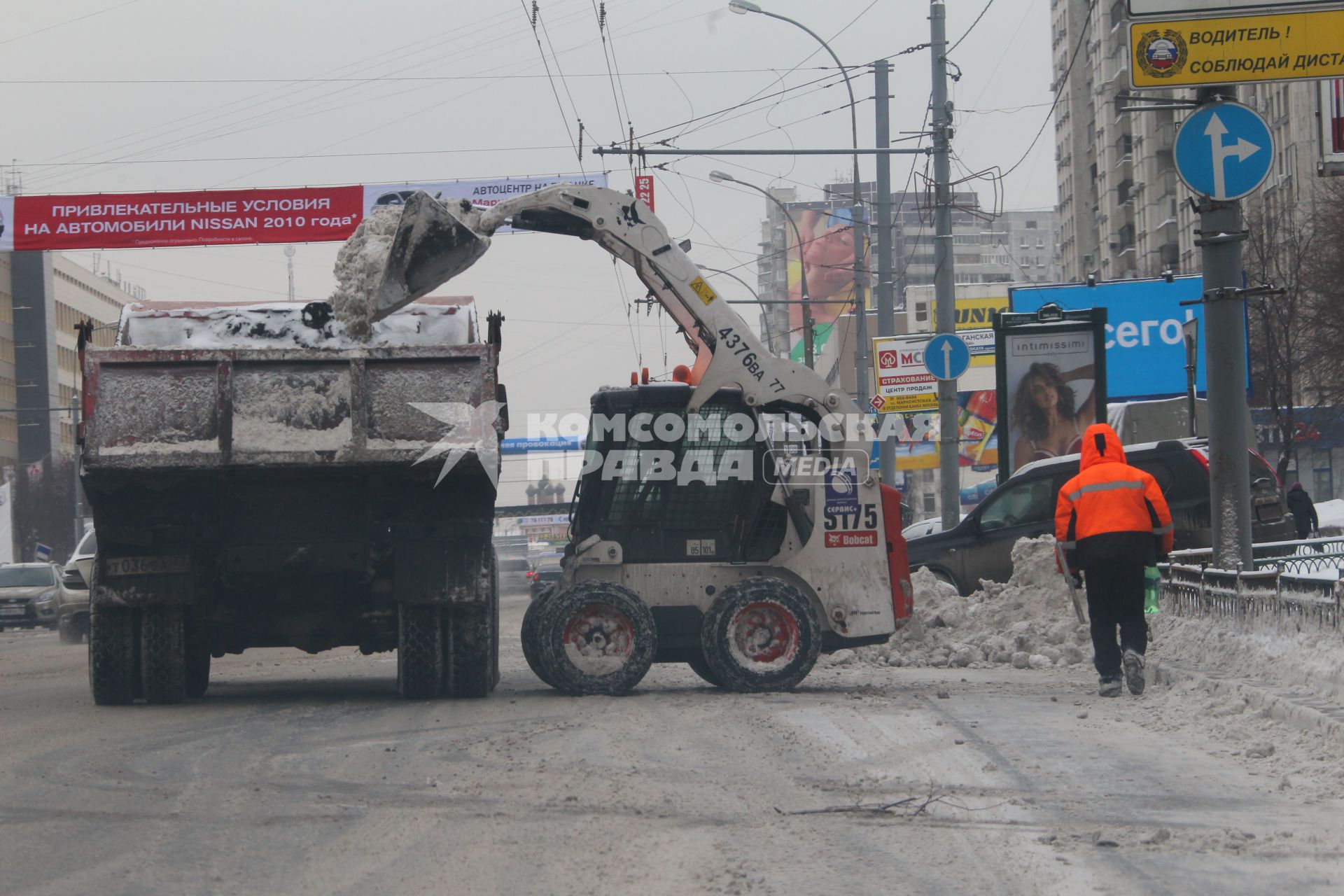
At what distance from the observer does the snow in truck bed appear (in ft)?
34.4

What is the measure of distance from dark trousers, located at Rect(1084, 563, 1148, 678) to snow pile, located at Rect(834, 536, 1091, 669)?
2679mm

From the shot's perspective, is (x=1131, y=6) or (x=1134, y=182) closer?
(x=1131, y=6)

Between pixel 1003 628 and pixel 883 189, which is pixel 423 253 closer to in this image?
pixel 1003 628

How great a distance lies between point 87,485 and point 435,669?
2.52m

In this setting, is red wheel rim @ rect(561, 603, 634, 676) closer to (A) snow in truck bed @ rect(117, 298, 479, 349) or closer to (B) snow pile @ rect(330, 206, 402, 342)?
(A) snow in truck bed @ rect(117, 298, 479, 349)

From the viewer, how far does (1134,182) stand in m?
75.8

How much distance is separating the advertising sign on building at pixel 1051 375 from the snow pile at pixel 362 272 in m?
11.2

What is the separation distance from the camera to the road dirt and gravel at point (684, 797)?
209 inches

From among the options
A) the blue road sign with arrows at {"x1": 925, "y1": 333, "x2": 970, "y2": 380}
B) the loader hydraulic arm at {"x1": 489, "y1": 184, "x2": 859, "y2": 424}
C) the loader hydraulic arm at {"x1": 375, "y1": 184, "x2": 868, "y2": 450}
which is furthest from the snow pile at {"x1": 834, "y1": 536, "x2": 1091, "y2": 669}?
the blue road sign with arrows at {"x1": 925, "y1": 333, "x2": 970, "y2": 380}

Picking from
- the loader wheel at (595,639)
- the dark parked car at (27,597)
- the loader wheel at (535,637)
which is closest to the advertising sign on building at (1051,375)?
the loader wheel at (595,639)

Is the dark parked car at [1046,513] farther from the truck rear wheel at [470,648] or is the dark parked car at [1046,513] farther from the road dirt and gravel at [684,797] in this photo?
the truck rear wheel at [470,648]

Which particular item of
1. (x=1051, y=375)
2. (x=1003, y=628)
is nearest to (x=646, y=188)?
(x=1051, y=375)

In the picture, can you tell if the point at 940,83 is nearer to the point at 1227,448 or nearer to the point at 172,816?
the point at 1227,448

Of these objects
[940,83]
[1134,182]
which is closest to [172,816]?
[940,83]
